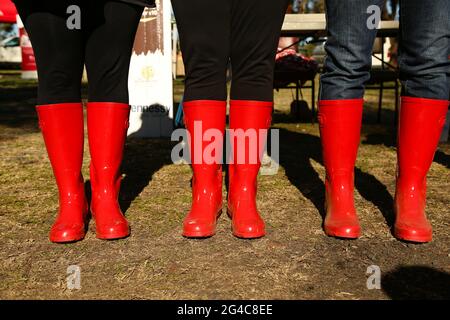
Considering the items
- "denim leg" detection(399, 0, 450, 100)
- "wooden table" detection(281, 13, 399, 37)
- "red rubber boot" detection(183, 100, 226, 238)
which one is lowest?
"red rubber boot" detection(183, 100, 226, 238)

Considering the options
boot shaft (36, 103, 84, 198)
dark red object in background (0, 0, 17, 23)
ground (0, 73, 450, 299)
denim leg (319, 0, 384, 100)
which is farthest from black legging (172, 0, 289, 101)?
dark red object in background (0, 0, 17, 23)

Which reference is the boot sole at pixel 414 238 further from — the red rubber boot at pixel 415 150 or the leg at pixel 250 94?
the leg at pixel 250 94

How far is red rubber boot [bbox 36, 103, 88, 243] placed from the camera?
165 cm

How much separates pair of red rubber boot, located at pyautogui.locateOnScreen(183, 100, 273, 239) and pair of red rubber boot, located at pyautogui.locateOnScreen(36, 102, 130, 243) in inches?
10.3

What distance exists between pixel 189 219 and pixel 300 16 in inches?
84.1

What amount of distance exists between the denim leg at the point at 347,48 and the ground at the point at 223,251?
51 cm

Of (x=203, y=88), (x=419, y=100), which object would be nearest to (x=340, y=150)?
(x=419, y=100)

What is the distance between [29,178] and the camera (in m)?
2.48

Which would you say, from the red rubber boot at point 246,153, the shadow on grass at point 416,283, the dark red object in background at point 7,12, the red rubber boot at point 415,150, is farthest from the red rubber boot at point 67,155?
the dark red object in background at point 7,12

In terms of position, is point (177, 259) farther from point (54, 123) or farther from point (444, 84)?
point (444, 84)

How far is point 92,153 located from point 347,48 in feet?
3.16

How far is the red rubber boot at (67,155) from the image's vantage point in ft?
5.40

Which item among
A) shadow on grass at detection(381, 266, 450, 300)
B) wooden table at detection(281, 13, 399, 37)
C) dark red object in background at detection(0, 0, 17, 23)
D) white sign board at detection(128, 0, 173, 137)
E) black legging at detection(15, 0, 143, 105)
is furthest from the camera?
dark red object in background at detection(0, 0, 17, 23)

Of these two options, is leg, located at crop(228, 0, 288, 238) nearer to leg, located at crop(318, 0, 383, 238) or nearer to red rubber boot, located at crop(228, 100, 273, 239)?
red rubber boot, located at crop(228, 100, 273, 239)
